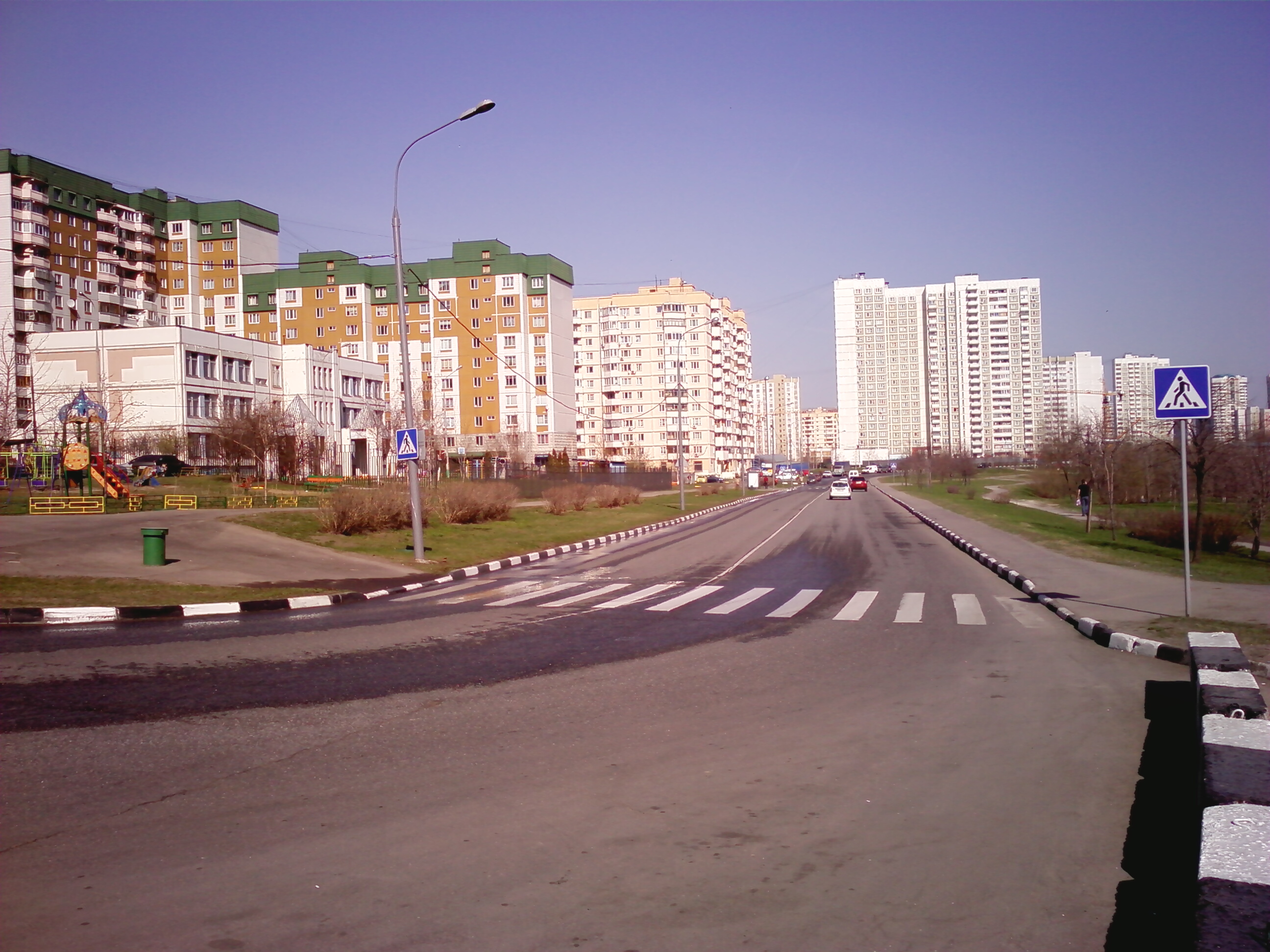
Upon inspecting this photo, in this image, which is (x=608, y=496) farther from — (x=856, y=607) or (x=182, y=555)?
(x=856, y=607)

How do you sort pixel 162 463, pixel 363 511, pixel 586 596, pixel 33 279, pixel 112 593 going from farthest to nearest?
pixel 33 279, pixel 162 463, pixel 363 511, pixel 586 596, pixel 112 593

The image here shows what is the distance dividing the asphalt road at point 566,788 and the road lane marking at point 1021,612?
795mm

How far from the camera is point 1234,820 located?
4.00 meters

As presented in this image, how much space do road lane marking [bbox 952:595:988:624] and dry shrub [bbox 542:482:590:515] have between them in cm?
2722

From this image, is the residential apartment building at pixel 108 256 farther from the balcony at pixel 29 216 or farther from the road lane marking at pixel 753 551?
the road lane marking at pixel 753 551

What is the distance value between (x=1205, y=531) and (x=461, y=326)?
78.9 metres

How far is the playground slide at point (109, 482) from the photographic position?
34.9 metres

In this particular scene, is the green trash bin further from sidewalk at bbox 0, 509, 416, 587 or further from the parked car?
the parked car

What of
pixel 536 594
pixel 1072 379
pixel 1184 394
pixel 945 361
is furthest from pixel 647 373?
pixel 1184 394

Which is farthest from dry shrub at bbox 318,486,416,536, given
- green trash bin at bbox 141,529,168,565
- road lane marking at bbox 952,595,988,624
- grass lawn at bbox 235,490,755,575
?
road lane marking at bbox 952,595,988,624

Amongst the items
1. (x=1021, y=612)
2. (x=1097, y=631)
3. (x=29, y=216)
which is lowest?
(x=1021, y=612)

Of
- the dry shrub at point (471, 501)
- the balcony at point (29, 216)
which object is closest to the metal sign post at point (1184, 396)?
the dry shrub at point (471, 501)

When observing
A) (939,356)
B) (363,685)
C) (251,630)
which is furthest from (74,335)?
(939,356)

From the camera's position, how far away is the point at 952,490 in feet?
228
